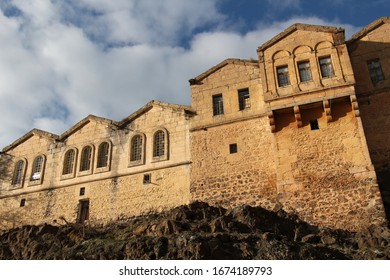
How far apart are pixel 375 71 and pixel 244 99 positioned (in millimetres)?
6602

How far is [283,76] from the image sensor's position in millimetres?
19641

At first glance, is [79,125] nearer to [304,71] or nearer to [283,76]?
[283,76]

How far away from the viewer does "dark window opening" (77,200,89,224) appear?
22156mm

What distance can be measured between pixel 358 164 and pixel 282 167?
3232 mm

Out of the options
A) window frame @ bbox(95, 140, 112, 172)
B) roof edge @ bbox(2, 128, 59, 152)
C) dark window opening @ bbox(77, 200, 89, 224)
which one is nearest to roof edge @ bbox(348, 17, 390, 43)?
window frame @ bbox(95, 140, 112, 172)

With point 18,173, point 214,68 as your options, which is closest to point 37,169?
point 18,173

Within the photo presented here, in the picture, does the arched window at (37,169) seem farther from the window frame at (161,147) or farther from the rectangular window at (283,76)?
the rectangular window at (283,76)

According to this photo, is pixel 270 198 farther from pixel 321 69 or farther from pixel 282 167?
pixel 321 69

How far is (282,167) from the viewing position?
59.6 ft

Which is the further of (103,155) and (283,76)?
(103,155)

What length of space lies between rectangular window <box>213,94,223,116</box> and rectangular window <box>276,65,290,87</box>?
3.60m

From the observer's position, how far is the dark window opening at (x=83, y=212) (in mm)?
22156

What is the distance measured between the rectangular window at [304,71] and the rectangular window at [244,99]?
3.05 meters

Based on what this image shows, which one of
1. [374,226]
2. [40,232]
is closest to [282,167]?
[374,226]
